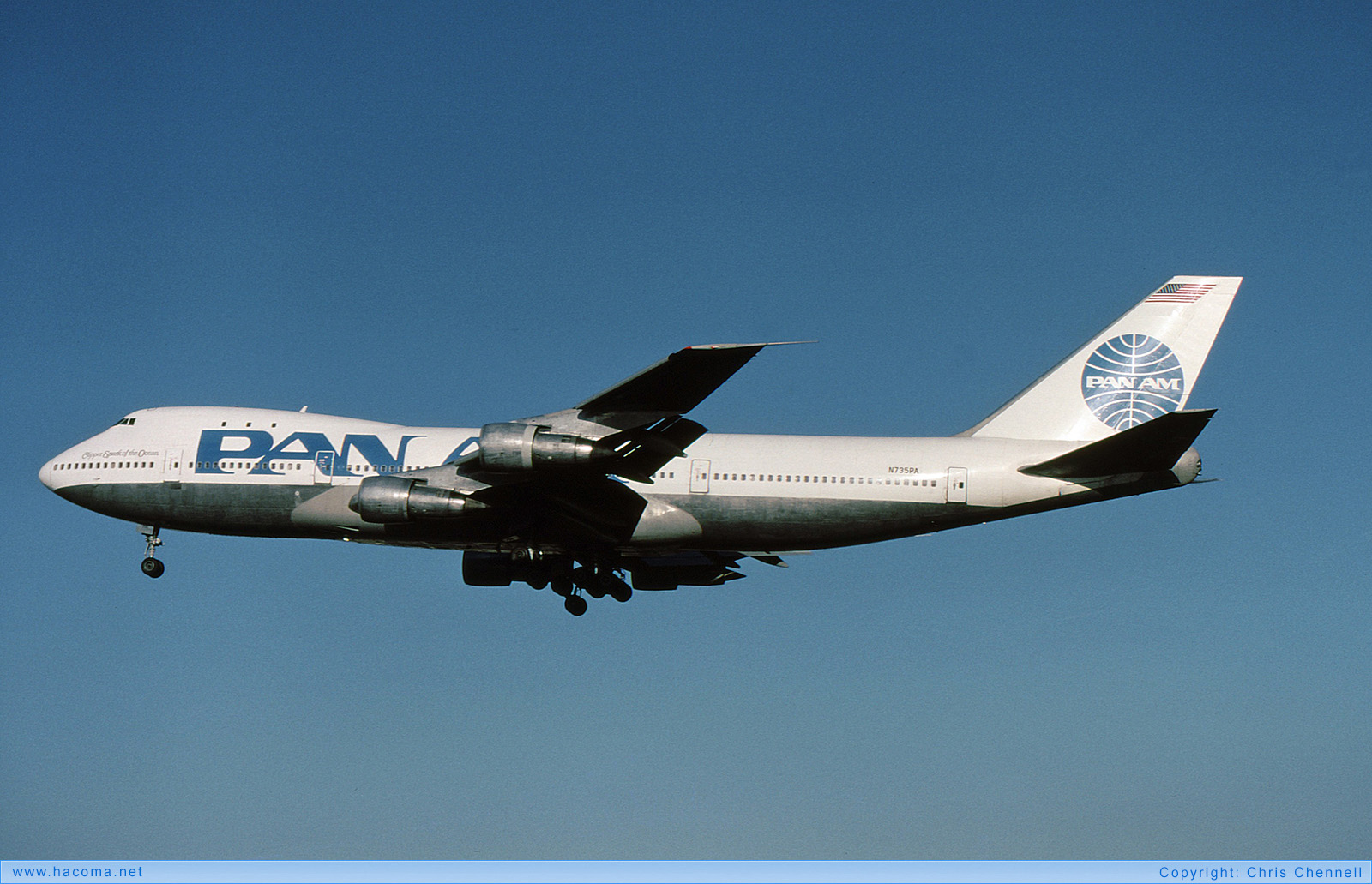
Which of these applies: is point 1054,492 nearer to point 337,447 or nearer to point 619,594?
point 619,594

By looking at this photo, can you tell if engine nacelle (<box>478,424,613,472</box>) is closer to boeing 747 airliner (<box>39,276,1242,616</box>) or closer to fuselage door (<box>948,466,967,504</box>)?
boeing 747 airliner (<box>39,276,1242,616</box>)

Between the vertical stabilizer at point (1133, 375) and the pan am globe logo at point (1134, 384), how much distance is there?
0.07ft

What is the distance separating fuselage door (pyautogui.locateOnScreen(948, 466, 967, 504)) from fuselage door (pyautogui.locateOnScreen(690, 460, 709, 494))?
18.1ft

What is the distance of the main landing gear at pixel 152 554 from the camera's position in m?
30.2

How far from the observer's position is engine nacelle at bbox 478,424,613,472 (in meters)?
24.2

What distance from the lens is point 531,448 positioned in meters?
24.2

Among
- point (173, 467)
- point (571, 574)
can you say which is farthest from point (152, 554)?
point (571, 574)

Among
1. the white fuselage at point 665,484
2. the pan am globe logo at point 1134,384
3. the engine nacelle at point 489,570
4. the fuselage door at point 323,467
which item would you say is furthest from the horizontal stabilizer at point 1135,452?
the fuselage door at point 323,467

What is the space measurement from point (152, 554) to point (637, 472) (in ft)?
44.4

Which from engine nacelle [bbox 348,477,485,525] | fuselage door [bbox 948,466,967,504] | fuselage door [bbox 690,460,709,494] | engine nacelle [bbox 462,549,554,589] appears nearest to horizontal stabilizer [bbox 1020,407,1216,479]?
fuselage door [bbox 948,466,967,504]

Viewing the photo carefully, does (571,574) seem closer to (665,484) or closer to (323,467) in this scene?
(665,484)

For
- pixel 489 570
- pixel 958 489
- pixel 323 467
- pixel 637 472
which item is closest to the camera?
pixel 637 472

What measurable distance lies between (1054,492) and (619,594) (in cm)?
1077

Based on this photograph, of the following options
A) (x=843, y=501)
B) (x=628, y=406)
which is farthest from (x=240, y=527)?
(x=843, y=501)
